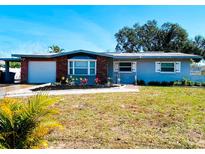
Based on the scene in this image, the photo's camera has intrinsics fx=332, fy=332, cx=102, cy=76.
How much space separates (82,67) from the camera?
26.8m

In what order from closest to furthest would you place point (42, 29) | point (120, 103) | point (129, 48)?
point (120, 103)
point (42, 29)
point (129, 48)

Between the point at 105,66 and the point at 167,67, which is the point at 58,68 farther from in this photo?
the point at 167,67

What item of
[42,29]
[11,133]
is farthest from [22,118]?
[42,29]

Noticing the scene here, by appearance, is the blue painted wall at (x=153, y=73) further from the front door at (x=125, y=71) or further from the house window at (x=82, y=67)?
the house window at (x=82, y=67)

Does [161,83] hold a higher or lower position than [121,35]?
lower

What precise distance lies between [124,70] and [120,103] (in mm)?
16387

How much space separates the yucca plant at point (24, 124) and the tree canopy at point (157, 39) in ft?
160

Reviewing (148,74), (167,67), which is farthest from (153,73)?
(167,67)

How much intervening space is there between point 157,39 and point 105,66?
3002cm

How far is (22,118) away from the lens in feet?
14.9

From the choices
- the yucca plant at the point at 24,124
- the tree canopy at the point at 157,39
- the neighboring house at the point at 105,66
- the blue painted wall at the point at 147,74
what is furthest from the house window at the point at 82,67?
the tree canopy at the point at 157,39
